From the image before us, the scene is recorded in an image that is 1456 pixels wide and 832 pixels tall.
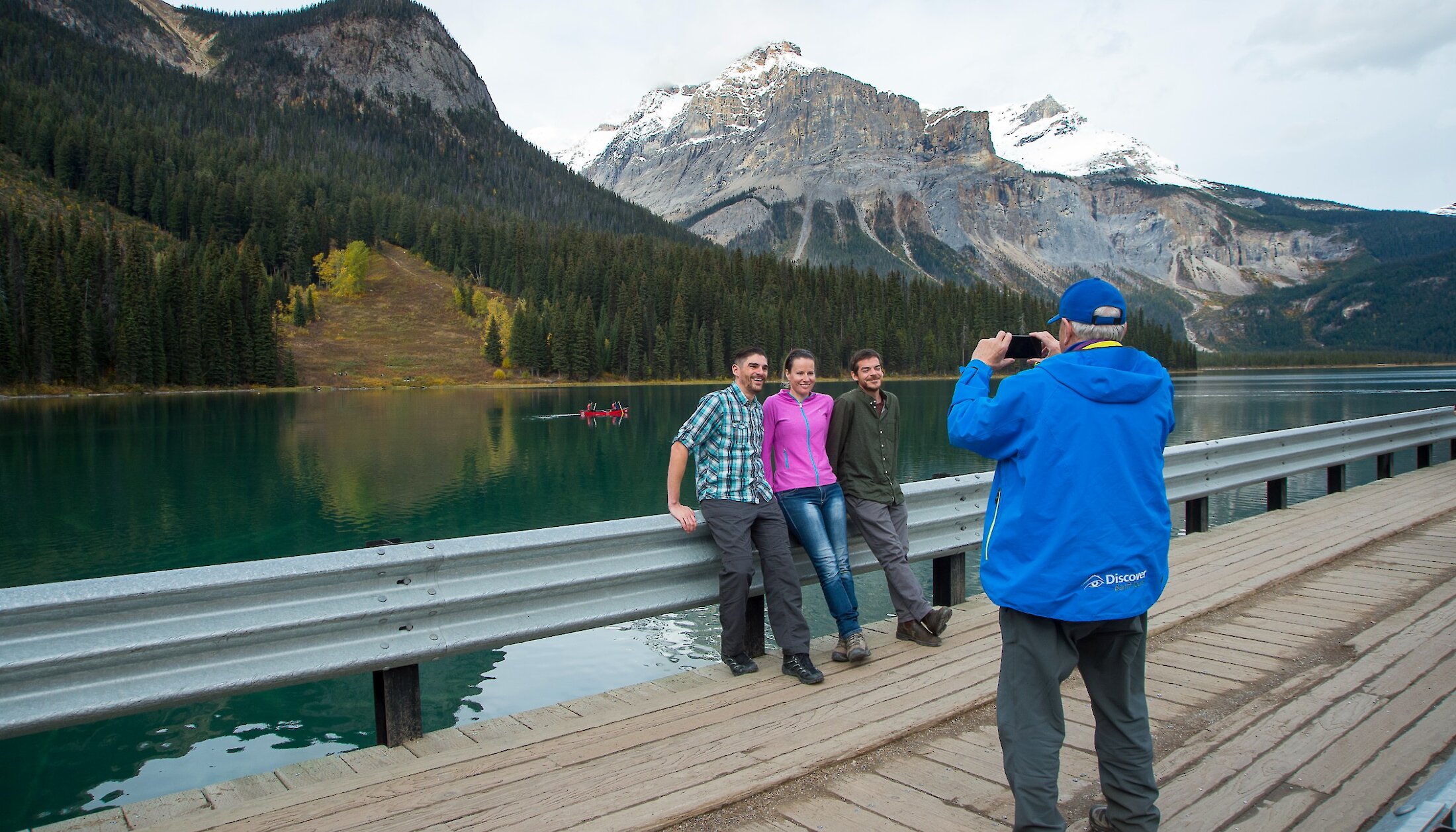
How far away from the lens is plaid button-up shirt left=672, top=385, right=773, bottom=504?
518 centimetres

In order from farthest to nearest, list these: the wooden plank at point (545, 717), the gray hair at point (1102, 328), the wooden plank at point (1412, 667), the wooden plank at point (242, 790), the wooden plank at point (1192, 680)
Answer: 1. the wooden plank at point (1192, 680)
2. the wooden plank at point (1412, 667)
3. the wooden plank at point (545, 717)
4. the wooden plank at point (242, 790)
5. the gray hair at point (1102, 328)

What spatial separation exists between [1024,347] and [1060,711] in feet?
4.45

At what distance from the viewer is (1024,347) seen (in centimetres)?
345

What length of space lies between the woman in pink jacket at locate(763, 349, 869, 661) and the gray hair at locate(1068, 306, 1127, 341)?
2.53 meters

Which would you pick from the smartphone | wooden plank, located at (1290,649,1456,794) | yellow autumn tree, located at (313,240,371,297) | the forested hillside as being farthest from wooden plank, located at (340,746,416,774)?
yellow autumn tree, located at (313,240,371,297)

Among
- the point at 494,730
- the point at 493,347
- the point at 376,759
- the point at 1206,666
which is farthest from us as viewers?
the point at 493,347

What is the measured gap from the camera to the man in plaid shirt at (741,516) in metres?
5.00

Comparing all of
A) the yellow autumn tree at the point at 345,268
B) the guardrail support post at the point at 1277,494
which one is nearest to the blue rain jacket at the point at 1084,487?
the guardrail support post at the point at 1277,494

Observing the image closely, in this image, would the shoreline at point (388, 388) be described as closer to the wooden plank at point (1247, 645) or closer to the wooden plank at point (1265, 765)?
the wooden plank at point (1247, 645)

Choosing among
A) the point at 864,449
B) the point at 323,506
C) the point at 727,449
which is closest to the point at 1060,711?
the point at 727,449

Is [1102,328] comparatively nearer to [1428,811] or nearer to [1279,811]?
[1428,811]

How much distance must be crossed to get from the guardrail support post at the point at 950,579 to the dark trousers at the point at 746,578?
1.83 m

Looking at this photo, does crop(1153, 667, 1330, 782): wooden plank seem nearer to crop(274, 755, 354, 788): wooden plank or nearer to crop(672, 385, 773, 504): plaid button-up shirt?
crop(672, 385, 773, 504): plaid button-up shirt

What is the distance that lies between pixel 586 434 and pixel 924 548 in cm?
3433
